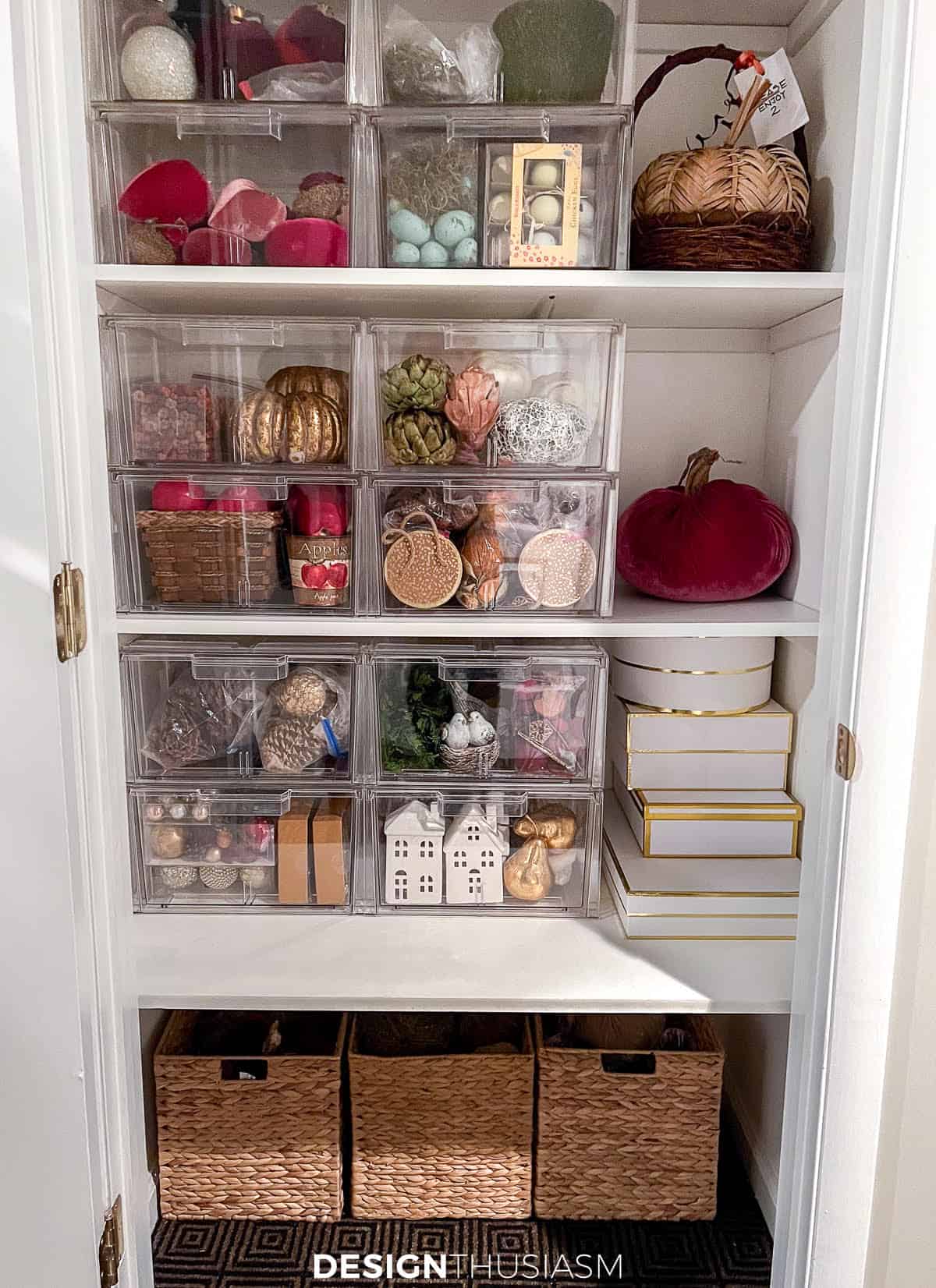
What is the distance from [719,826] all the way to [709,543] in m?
0.40

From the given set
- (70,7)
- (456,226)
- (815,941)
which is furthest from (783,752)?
(70,7)

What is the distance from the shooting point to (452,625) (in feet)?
4.01

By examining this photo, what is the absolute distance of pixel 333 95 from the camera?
1.13 m

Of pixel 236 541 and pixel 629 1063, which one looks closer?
pixel 236 541

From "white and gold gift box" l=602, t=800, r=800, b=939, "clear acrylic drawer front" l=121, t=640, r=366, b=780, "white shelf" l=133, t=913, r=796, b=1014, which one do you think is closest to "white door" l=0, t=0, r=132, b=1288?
"white shelf" l=133, t=913, r=796, b=1014

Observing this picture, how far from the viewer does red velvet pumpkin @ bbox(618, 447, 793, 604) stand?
4.34ft

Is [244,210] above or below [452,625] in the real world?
above

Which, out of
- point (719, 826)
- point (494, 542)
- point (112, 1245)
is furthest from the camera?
point (719, 826)

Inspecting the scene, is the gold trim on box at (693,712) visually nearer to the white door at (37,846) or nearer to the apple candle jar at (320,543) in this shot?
the apple candle jar at (320,543)

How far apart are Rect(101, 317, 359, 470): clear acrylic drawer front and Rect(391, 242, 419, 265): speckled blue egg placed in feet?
0.33

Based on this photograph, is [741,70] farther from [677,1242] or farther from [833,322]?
[677,1242]

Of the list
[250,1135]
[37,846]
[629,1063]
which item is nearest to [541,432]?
[37,846]

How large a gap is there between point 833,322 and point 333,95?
0.66m

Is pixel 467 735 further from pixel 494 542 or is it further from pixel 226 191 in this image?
pixel 226 191
